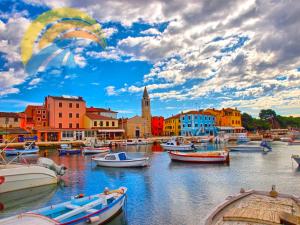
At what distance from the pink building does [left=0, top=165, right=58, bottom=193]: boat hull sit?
5865 centimetres

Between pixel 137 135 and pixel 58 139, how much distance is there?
3023 centimetres

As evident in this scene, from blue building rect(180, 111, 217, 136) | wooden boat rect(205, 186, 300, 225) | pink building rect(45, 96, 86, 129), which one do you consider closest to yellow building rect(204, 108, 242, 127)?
blue building rect(180, 111, 217, 136)

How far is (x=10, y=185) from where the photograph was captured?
67.7 feet

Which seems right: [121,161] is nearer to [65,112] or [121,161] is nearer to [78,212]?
[78,212]

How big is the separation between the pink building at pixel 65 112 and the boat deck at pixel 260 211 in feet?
239

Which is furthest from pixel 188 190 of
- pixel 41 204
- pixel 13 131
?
pixel 13 131

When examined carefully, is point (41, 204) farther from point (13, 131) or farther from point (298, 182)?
point (13, 131)

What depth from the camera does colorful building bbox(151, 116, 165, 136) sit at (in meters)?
113

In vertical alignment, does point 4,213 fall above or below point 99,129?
below

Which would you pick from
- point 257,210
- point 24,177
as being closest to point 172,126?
point 24,177

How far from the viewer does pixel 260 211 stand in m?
11.1

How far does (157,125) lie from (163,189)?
9312 centimetres

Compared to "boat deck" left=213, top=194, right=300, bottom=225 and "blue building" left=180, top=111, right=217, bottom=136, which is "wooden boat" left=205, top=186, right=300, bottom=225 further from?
"blue building" left=180, top=111, right=217, bottom=136

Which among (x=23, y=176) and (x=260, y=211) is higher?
(x=23, y=176)
